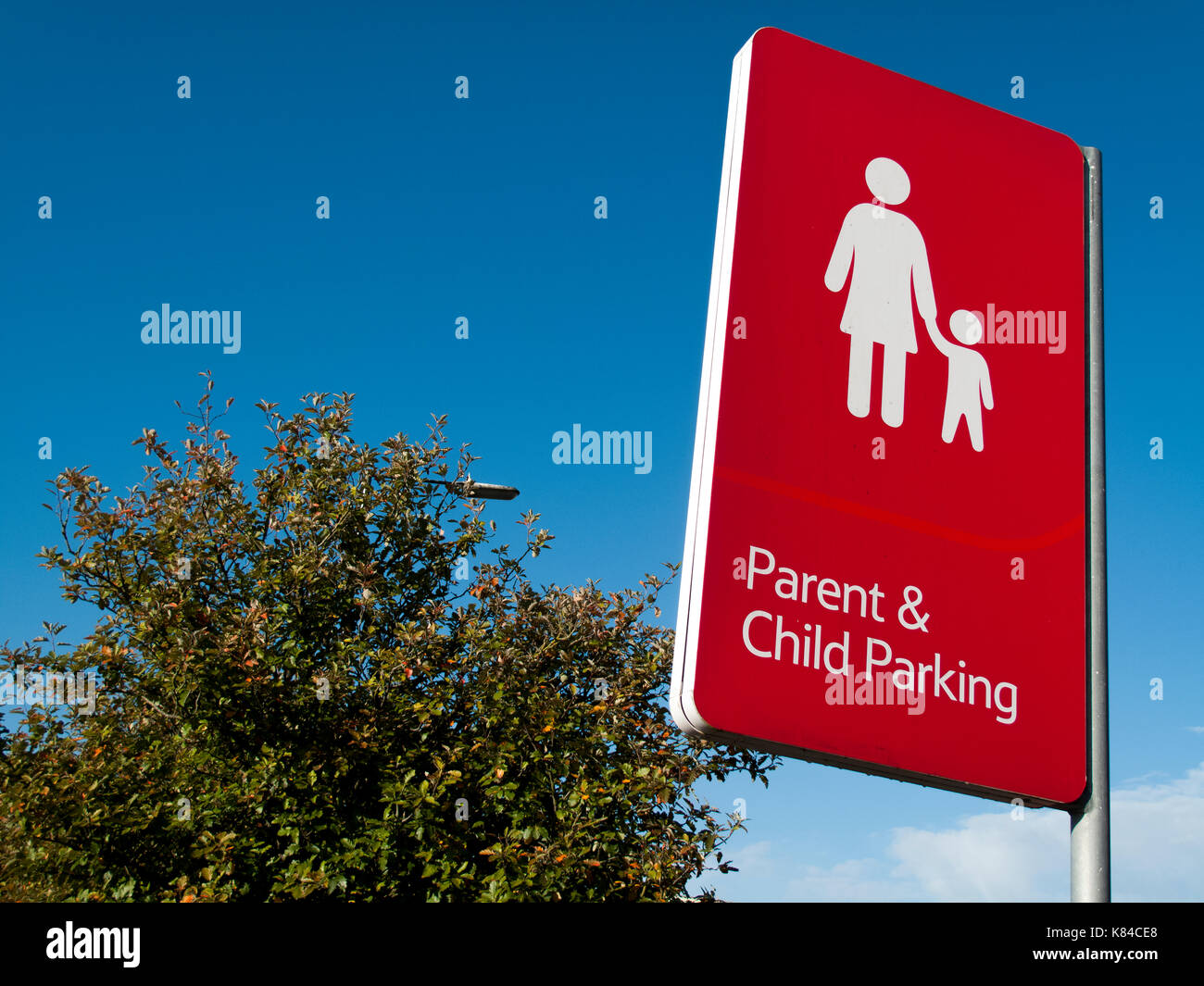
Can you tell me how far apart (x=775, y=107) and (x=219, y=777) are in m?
5.80

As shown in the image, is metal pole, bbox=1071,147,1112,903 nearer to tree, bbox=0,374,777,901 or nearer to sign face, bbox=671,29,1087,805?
sign face, bbox=671,29,1087,805

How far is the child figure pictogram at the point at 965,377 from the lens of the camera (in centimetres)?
309

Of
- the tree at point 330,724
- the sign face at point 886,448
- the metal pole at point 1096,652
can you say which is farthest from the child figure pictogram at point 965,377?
the tree at point 330,724

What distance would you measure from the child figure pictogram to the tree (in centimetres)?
472

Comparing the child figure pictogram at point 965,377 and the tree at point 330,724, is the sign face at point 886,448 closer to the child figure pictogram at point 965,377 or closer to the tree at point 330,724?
the child figure pictogram at point 965,377

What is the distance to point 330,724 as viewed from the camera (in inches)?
290

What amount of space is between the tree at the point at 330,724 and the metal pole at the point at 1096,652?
4.46m

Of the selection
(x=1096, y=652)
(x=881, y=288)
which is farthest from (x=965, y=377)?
(x=1096, y=652)

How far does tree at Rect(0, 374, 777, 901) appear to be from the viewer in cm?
685

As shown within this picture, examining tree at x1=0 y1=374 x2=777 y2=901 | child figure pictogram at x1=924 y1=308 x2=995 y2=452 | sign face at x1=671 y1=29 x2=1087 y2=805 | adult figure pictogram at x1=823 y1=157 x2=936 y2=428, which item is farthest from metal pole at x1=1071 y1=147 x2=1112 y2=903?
tree at x1=0 y1=374 x2=777 y2=901
